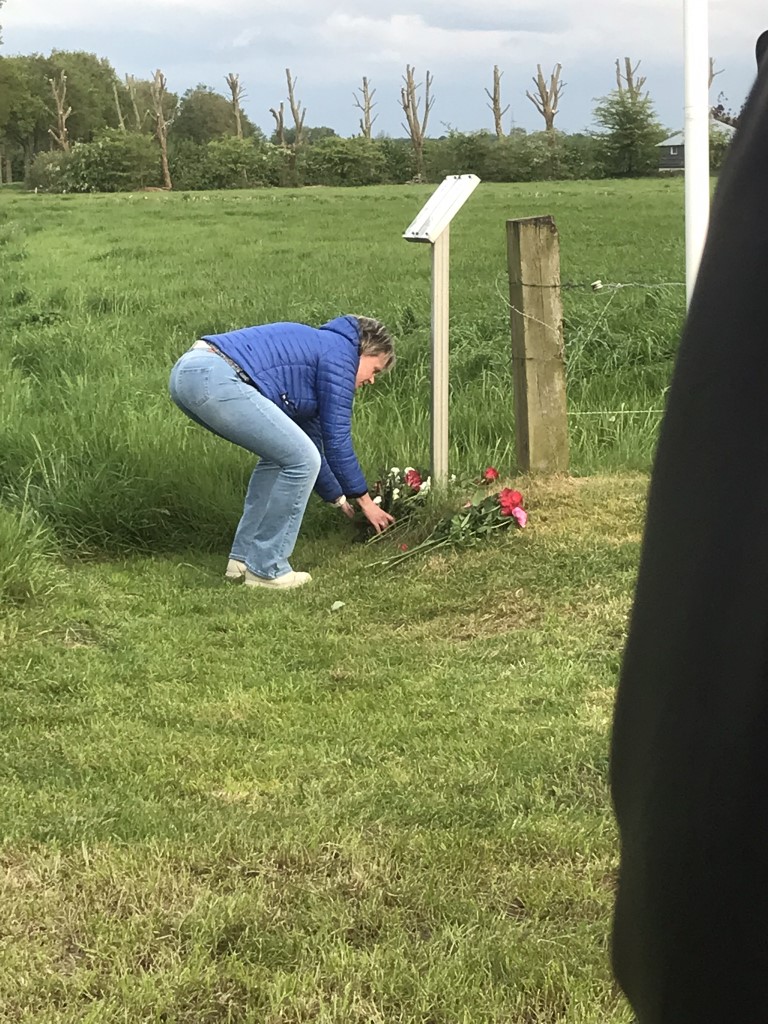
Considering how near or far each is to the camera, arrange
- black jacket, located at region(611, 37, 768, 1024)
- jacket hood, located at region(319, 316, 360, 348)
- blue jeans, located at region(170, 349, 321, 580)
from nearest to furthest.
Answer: black jacket, located at region(611, 37, 768, 1024) → blue jeans, located at region(170, 349, 321, 580) → jacket hood, located at region(319, 316, 360, 348)

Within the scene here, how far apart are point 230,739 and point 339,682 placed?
627 millimetres

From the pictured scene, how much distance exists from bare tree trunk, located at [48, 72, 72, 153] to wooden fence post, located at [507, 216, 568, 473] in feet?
222

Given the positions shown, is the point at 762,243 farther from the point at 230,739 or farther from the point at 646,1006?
the point at 230,739

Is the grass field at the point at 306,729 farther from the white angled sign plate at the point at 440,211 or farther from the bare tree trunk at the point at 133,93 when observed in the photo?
the bare tree trunk at the point at 133,93

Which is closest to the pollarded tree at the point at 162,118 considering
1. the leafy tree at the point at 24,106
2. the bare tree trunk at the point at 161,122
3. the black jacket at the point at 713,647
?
the bare tree trunk at the point at 161,122

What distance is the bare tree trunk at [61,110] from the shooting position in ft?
230

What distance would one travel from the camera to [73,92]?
79.8m

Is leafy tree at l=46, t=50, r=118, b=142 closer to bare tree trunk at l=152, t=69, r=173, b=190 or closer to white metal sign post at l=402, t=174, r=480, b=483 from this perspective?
bare tree trunk at l=152, t=69, r=173, b=190

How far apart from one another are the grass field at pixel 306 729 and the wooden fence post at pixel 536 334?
0.32 m

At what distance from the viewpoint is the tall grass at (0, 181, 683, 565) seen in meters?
6.36

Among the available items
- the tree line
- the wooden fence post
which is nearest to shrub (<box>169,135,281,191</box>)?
the tree line

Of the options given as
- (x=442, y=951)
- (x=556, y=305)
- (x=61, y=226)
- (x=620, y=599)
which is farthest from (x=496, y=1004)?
(x=61, y=226)

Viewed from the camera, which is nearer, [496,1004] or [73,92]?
[496,1004]

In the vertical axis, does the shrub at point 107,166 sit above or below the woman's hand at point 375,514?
above
